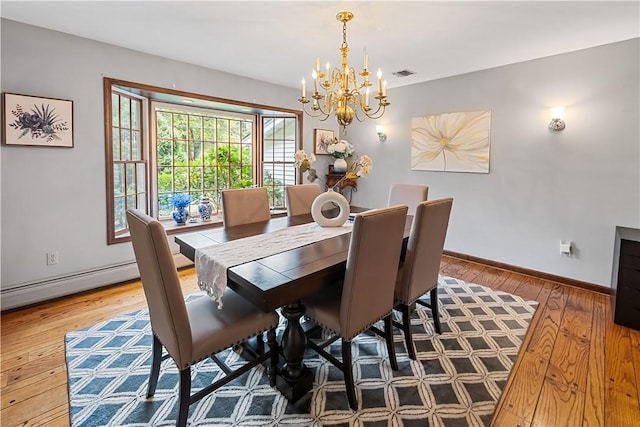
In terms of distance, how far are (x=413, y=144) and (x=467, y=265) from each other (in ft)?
5.82

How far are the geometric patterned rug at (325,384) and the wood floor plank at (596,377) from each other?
396 mm

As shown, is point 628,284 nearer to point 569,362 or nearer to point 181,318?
point 569,362

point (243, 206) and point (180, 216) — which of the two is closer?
point (243, 206)

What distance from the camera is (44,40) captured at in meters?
2.71

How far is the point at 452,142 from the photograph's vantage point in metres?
4.16

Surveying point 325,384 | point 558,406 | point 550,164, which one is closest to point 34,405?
point 325,384

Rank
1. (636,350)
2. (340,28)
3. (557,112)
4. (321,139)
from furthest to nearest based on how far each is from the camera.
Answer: (321,139) → (557,112) → (340,28) → (636,350)

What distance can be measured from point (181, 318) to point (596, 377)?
7.94 feet

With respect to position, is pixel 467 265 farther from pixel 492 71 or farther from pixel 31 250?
pixel 31 250

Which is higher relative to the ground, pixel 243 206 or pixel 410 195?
pixel 410 195

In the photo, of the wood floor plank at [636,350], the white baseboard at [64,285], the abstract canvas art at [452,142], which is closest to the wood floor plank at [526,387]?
the wood floor plank at [636,350]

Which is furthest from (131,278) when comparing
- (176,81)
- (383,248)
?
(383,248)

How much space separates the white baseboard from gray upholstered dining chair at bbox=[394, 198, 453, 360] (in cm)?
284

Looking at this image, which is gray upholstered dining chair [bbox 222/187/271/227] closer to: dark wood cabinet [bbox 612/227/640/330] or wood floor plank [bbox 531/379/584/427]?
wood floor plank [bbox 531/379/584/427]
